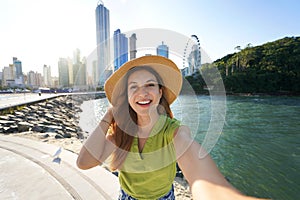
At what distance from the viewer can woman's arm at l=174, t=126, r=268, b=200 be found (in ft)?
2.12

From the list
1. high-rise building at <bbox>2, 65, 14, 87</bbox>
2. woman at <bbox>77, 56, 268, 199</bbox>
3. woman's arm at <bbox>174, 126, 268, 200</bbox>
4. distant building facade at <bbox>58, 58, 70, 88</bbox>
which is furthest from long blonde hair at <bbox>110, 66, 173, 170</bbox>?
high-rise building at <bbox>2, 65, 14, 87</bbox>

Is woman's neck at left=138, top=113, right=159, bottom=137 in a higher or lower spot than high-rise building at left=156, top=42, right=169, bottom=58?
lower

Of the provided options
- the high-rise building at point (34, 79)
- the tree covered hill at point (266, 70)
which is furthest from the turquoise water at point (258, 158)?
the high-rise building at point (34, 79)

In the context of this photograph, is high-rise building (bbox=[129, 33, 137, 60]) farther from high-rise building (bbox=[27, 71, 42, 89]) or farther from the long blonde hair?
high-rise building (bbox=[27, 71, 42, 89])

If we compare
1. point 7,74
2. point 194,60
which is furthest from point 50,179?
point 7,74

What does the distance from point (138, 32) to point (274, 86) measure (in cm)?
4610

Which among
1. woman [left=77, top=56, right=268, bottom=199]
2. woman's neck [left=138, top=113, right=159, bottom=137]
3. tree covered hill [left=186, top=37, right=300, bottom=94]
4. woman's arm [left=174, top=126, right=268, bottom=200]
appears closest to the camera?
woman's arm [left=174, top=126, right=268, bottom=200]

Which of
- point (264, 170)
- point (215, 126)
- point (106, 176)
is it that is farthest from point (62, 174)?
point (264, 170)

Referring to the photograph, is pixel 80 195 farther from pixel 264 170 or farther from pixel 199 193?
pixel 264 170

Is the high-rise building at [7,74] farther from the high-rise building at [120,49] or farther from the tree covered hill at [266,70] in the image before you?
the high-rise building at [120,49]

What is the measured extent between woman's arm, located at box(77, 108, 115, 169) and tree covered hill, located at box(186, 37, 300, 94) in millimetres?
35335

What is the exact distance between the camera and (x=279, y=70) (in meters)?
40.7

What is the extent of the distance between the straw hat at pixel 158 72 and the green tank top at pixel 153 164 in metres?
0.22

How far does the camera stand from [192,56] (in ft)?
3.51
